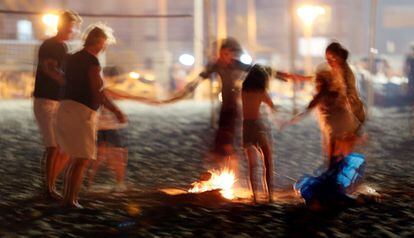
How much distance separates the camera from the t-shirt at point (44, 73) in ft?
21.9

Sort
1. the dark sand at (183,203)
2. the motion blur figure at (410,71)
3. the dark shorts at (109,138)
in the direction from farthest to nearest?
the motion blur figure at (410,71) → the dark shorts at (109,138) → the dark sand at (183,203)

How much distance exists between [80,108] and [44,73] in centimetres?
89

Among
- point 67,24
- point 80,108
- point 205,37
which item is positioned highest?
point 205,37

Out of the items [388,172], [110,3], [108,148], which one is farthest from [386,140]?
[110,3]

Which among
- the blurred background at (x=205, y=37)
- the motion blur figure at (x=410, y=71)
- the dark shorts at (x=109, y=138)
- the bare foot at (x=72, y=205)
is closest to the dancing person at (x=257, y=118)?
the dark shorts at (x=109, y=138)

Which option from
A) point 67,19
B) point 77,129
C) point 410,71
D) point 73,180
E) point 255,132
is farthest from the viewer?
point 410,71

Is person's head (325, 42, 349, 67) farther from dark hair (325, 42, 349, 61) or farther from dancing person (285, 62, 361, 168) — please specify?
dancing person (285, 62, 361, 168)

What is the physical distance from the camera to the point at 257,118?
677cm

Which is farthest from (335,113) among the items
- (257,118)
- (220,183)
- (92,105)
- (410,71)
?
(410,71)

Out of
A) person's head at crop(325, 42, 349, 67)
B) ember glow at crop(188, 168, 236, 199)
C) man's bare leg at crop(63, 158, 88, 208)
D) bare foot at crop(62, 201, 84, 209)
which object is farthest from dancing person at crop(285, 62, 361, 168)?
bare foot at crop(62, 201, 84, 209)

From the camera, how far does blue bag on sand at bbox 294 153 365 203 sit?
21.8 feet

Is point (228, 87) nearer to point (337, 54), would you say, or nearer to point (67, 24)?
point (337, 54)

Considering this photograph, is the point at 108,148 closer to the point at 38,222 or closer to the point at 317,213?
the point at 38,222

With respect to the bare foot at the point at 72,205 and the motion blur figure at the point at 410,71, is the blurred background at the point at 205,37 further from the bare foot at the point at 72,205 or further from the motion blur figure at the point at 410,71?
the bare foot at the point at 72,205
